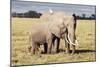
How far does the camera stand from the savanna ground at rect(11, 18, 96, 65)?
2.66 m

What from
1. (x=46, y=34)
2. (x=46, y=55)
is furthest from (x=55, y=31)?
(x=46, y=55)

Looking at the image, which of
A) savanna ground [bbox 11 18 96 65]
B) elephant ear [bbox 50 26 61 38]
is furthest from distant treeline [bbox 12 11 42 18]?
elephant ear [bbox 50 26 61 38]

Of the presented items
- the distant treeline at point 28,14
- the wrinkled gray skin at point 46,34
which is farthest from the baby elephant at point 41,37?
the distant treeline at point 28,14

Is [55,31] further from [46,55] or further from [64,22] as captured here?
[46,55]

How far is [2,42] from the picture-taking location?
2607 millimetres

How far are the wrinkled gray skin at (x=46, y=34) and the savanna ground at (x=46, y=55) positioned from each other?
0.07 meters

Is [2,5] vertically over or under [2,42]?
over

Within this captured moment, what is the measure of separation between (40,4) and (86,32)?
0.79 m

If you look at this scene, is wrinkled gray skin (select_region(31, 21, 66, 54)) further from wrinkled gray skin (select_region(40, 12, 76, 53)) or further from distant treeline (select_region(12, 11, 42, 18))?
distant treeline (select_region(12, 11, 42, 18))

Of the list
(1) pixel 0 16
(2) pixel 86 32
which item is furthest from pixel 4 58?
(2) pixel 86 32

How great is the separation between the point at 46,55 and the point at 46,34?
279 mm

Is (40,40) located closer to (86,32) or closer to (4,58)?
(4,58)

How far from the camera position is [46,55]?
282cm

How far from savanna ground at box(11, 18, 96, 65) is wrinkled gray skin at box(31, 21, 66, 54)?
0.07 metres
